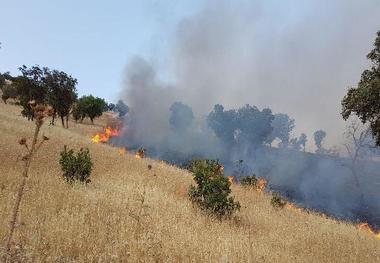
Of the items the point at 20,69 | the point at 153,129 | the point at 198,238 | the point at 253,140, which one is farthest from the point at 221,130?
the point at 198,238

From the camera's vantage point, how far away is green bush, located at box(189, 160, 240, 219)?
15.5m

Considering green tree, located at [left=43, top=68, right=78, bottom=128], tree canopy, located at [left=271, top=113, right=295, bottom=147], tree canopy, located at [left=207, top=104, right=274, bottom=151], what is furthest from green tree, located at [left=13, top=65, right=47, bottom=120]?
tree canopy, located at [left=271, top=113, right=295, bottom=147]

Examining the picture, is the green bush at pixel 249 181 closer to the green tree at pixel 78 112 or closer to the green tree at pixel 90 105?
the green tree at pixel 78 112

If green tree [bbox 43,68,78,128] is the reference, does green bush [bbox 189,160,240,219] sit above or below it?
below

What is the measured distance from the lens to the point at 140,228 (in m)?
9.45

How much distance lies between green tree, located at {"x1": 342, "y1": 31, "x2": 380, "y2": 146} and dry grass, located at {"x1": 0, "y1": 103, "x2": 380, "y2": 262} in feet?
14.4

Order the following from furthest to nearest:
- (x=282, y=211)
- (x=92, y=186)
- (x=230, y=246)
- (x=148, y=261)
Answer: (x=282, y=211)
(x=92, y=186)
(x=230, y=246)
(x=148, y=261)

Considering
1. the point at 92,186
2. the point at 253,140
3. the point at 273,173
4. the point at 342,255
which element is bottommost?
the point at 342,255

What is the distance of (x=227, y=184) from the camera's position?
645 inches

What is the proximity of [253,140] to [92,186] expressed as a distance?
127m

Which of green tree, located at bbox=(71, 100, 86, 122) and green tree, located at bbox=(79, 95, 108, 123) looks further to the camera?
green tree, located at bbox=(79, 95, 108, 123)

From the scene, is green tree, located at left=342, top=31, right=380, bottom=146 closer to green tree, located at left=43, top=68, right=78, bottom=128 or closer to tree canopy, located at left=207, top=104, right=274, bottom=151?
green tree, located at left=43, top=68, right=78, bottom=128

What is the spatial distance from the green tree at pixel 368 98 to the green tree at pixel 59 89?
41.3 metres

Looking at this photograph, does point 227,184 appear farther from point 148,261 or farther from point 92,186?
point 148,261
